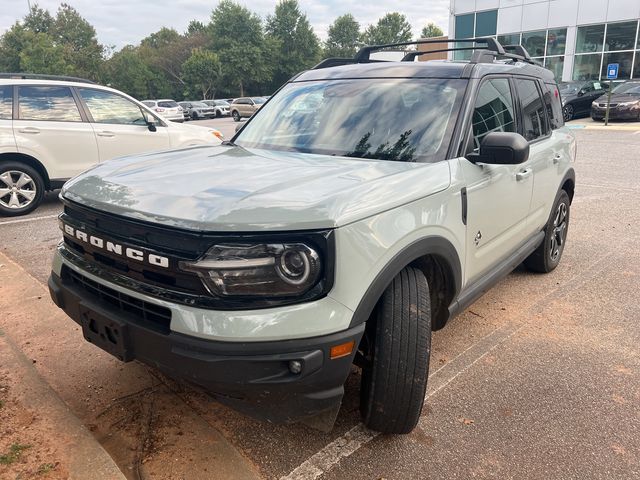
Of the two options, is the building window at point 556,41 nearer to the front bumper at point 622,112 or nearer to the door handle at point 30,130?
the front bumper at point 622,112

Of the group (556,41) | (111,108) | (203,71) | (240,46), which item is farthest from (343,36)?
(111,108)

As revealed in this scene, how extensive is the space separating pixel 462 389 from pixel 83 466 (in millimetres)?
2019

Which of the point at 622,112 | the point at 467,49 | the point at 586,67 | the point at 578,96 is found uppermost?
the point at 586,67

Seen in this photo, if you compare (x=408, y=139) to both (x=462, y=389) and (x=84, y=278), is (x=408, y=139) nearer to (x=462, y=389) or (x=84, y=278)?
(x=462, y=389)

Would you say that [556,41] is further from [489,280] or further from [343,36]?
[343,36]

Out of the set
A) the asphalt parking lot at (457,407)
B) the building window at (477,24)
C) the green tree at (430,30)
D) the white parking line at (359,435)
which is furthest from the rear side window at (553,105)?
the green tree at (430,30)

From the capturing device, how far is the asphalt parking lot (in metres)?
2.41

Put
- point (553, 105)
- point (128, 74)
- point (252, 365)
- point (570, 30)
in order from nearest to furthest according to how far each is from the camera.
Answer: point (252, 365), point (553, 105), point (570, 30), point (128, 74)

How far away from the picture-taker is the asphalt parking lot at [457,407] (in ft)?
7.91

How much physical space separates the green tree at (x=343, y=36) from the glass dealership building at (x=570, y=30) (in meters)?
52.3

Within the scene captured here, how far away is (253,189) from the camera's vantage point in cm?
224

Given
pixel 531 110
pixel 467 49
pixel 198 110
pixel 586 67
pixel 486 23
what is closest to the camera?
pixel 467 49

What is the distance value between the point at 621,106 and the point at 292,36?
58.2 metres

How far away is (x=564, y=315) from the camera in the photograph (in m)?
3.98
